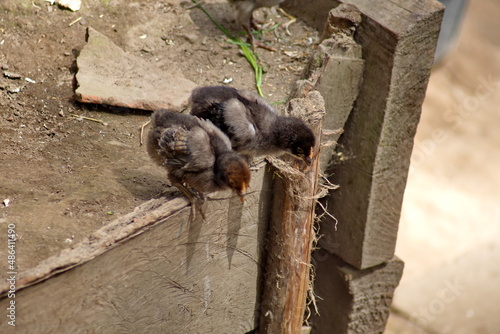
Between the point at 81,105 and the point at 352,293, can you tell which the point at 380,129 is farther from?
the point at 81,105

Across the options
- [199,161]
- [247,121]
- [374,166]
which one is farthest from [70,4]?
[374,166]

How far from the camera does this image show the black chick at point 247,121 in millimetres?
3777

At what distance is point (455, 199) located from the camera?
10.8m

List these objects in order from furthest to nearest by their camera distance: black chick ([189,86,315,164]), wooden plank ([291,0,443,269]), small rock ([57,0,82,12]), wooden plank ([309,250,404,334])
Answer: small rock ([57,0,82,12]) → wooden plank ([309,250,404,334]) → wooden plank ([291,0,443,269]) → black chick ([189,86,315,164])

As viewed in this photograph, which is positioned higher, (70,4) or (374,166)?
(70,4)

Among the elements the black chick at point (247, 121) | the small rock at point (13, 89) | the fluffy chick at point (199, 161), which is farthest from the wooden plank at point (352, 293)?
the small rock at point (13, 89)

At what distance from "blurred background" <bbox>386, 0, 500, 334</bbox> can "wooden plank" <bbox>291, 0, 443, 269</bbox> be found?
3.98 m

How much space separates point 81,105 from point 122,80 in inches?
15.8

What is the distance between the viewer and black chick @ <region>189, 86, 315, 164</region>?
378 centimetres

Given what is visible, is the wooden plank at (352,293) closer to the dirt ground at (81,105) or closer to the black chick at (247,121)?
the dirt ground at (81,105)

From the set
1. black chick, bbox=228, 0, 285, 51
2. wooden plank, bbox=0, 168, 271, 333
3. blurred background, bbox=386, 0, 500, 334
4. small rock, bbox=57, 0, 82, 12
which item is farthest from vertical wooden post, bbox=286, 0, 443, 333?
blurred background, bbox=386, 0, 500, 334

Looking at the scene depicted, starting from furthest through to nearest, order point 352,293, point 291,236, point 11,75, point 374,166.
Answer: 1. point 352,293
2. point 11,75
3. point 374,166
4. point 291,236

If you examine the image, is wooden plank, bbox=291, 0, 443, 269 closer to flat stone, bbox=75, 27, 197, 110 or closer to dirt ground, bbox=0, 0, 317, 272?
dirt ground, bbox=0, 0, 317, 272

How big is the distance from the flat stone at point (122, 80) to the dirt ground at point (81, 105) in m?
0.10
